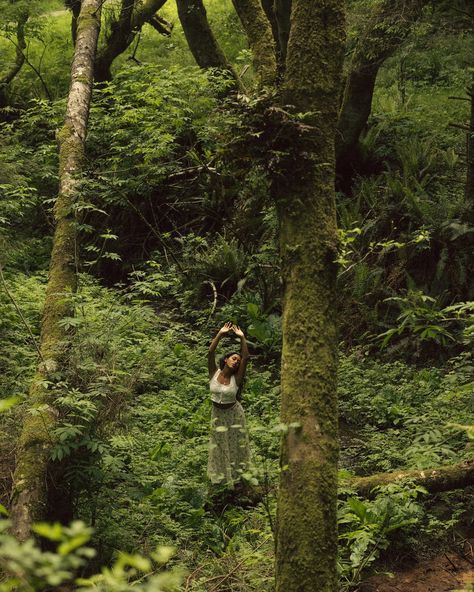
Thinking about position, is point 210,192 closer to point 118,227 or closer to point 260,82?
point 118,227

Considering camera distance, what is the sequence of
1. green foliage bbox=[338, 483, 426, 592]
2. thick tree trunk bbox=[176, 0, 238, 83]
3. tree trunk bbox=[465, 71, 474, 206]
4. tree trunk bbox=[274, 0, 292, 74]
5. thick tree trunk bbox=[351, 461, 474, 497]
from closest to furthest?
green foliage bbox=[338, 483, 426, 592] → thick tree trunk bbox=[351, 461, 474, 497] → tree trunk bbox=[465, 71, 474, 206] → tree trunk bbox=[274, 0, 292, 74] → thick tree trunk bbox=[176, 0, 238, 83]

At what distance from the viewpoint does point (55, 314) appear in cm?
719

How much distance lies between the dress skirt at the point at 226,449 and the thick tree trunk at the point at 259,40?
11.1ft

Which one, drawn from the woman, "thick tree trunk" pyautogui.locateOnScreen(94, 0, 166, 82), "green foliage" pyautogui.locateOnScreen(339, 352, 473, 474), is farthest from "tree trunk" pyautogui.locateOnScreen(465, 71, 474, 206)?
"thick tree trunk" pyautogui.locateOnScreen(94, 0, 166, 82)

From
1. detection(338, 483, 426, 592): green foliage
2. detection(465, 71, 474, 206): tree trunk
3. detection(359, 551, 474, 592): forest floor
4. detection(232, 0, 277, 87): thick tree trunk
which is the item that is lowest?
detection(359, 551, 474, 592): forest floor

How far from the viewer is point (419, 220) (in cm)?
1147

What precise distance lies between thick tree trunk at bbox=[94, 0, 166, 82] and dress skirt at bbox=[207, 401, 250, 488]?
1100cm

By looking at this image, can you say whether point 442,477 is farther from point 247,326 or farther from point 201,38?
point 201,38

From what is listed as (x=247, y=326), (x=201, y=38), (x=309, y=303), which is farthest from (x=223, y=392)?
(x=201, y=38)

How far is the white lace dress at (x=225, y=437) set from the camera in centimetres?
707

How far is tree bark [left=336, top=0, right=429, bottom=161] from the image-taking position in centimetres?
1105

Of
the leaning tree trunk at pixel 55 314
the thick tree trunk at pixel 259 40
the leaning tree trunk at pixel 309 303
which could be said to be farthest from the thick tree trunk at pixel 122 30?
the leaning tree trunk at pixel 309 303

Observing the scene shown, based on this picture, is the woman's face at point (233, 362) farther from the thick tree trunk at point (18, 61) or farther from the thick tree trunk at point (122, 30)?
the thick tree trunk at point (18, 61)

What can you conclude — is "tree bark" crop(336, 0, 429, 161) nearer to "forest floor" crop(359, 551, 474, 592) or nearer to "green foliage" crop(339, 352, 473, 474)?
"green foliage" crop(339, 352, 473, 474)
